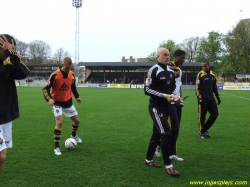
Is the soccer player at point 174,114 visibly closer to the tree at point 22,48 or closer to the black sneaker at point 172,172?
Result: the black sneaker at point 172,172

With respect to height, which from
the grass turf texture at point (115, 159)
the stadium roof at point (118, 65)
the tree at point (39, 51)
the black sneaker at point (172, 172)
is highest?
the tree at point (39, 51)

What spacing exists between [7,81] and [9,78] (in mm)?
50

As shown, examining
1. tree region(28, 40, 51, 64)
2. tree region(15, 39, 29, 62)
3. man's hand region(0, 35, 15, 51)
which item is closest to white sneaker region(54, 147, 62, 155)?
man's hand region(0, 35, 15, 51)

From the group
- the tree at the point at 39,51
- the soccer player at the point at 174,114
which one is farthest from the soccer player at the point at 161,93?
the tree at the point at 39,51

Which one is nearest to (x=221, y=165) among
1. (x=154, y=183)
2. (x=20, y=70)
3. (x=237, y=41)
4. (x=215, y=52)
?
(x=154, y=183)

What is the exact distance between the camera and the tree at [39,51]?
240 ft

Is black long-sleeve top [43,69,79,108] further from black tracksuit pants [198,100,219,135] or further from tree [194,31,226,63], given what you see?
tree [194,31,226,63]

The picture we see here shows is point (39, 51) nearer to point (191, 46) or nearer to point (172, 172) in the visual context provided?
point (191, 46)

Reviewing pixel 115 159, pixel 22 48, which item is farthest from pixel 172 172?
pixel 22 48

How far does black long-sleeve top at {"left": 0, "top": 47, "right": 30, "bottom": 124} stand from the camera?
9.83ft

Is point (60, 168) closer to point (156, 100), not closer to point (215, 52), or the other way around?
point (156, 100)

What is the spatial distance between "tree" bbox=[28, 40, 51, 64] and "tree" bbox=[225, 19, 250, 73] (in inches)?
2081

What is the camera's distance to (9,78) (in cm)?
319

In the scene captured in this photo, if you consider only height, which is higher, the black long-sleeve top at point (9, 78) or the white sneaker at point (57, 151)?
the black long-sleeve top at point (9, 78)
